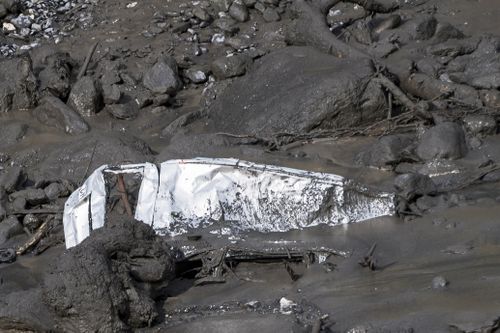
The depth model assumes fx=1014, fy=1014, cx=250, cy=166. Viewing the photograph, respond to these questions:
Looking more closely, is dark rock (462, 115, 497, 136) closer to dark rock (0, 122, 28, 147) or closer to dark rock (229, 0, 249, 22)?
dark rock (229, 0, 249, 22)

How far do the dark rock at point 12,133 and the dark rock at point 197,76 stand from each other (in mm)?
1773

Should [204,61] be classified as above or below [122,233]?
below

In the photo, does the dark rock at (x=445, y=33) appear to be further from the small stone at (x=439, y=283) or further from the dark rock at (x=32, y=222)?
the small stone at (x=439, y=283)

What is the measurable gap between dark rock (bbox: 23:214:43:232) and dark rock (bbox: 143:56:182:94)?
8.36ft

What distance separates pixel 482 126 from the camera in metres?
8.40

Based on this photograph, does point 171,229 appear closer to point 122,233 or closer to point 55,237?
point 122,233

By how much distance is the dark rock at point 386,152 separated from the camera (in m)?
8.05

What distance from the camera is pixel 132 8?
1221 centimetres

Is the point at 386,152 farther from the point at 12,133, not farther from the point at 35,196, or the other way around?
the point at 12,133

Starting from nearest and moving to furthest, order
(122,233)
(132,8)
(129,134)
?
(122,233)
(129,134)
(132,8)

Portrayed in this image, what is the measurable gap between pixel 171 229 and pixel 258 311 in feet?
3.77

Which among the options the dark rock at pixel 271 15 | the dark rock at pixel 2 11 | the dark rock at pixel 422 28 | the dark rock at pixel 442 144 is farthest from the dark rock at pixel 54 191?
the dark rock at pixel 2 11

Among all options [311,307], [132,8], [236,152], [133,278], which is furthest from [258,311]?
[132,8]

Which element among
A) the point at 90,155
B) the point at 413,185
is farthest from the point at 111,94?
the point at 413,185
